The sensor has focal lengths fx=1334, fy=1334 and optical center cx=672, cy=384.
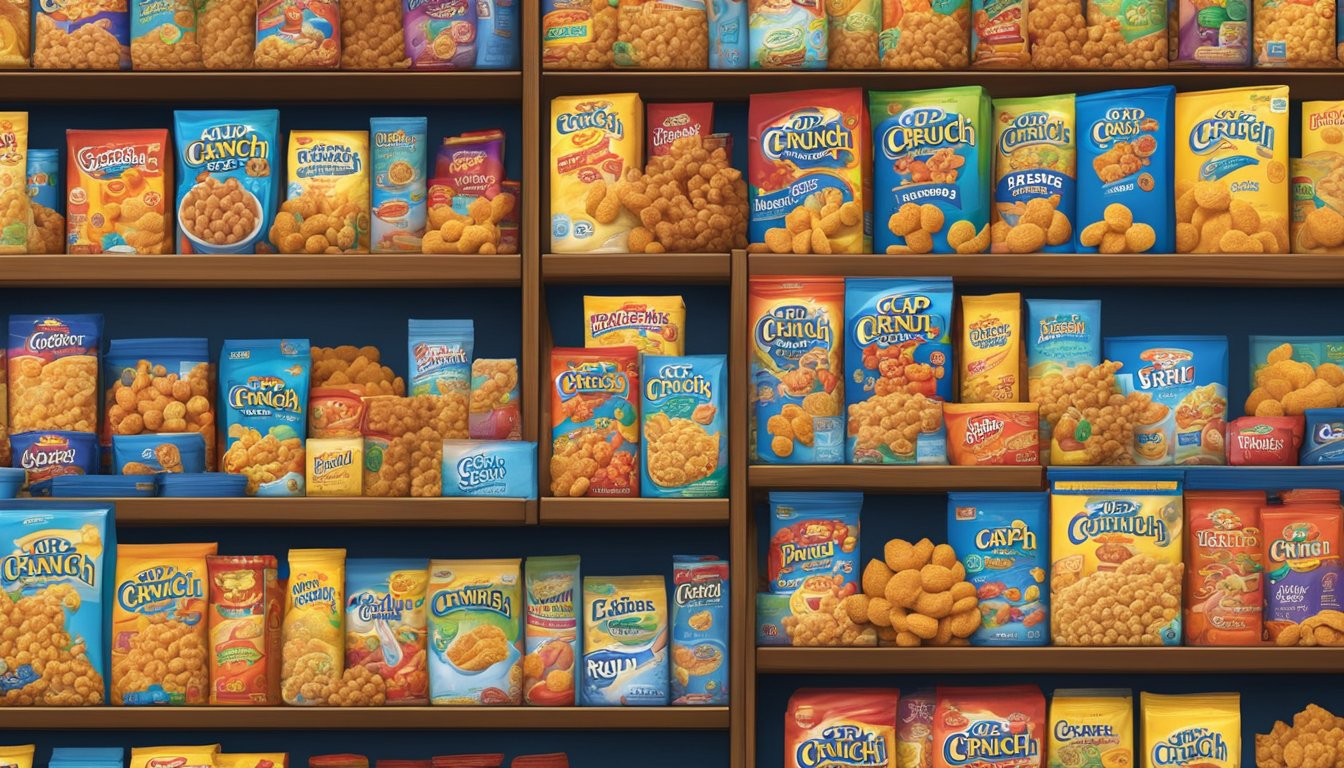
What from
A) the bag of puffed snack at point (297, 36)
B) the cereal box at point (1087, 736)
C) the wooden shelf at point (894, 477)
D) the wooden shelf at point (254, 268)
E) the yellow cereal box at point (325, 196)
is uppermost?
the bag of puffed snack at point (297, 36)

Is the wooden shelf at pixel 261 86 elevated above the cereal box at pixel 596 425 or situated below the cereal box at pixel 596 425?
above

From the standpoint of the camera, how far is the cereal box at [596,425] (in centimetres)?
256

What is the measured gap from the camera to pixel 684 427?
2.56 meters

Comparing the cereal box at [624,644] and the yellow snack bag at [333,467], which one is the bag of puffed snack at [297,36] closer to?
the yellow snack bag at [333,467]

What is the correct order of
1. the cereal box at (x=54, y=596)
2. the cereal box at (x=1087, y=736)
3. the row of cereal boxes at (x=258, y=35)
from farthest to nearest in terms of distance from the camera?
the row of cereal boxes at (x=258, y=35) < the cereal box at (x=1087, y=736) < the cereal box at (x=54, y=596)

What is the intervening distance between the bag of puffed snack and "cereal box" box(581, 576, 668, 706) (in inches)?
46.4

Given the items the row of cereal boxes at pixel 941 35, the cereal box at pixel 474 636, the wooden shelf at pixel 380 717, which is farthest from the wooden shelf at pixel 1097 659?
the row of cereal boxes at pixel 941 35

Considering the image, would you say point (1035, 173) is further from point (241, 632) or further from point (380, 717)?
point (241, 632)

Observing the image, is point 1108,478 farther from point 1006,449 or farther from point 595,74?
point 595,74

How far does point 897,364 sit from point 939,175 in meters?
0.39

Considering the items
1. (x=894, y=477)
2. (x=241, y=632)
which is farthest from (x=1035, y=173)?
(x=241, y=632)

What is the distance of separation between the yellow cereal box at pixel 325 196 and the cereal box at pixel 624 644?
84 centimetres

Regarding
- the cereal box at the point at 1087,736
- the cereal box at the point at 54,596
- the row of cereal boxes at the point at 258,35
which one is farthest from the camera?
the row of cereal boxes at the point at 258,35

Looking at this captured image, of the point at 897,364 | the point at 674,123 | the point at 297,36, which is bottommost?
the point at 897,364
